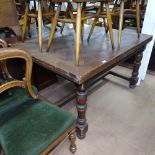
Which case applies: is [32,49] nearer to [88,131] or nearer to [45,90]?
[45,90]

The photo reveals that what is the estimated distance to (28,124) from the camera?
39.4 inches

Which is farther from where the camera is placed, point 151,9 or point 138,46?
point 151,9

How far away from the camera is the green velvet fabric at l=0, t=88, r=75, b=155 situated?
2.89ft

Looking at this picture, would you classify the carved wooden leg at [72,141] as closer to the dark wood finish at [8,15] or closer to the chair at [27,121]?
the chair at [27,121]

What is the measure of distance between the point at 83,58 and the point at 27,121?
63cm

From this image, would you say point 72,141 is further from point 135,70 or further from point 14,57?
point 135,70

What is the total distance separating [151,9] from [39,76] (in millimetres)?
1546

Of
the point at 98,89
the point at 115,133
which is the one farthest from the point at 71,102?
the point at 115,133

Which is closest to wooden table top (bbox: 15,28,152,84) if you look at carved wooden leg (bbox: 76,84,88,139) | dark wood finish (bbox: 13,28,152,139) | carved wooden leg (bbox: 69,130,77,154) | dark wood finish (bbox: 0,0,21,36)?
dark wood finish (bbox: 13,28,152,139)

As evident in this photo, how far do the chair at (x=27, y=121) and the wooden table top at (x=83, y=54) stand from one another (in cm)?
25

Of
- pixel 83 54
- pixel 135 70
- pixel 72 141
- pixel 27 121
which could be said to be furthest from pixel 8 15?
pixel 135 70

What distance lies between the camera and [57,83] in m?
2.37

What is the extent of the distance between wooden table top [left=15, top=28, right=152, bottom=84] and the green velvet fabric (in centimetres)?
27

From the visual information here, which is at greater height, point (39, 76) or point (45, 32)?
point (45, 32)
